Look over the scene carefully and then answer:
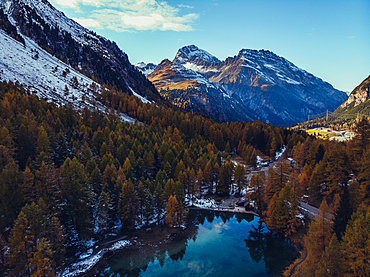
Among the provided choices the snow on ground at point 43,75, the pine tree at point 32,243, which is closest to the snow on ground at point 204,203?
the pine tree at point 32,243

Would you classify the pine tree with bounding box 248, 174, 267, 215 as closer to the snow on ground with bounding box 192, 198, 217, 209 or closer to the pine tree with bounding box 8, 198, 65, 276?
the snow on ground with bounding box 192, 198, 217, 209

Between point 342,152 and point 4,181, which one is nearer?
point 4,181

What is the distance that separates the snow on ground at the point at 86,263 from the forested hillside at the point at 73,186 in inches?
82.0

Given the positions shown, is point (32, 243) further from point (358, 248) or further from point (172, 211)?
point (358, 248)

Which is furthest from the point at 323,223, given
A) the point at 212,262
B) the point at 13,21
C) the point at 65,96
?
the point at 13,21

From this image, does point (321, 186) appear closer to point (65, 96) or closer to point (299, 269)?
point (299, 269)

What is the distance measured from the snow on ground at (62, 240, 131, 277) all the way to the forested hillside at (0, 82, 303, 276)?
2082 millimetres

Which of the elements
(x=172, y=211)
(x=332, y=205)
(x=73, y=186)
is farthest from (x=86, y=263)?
(x=332, y=205)

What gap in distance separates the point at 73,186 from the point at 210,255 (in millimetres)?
36436

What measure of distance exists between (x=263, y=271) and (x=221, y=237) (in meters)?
15.1

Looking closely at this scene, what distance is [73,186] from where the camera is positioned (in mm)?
51500

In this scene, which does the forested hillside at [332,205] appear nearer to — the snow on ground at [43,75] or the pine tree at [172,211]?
the pine tree at [172,211]

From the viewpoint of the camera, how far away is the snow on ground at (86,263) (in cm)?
4362

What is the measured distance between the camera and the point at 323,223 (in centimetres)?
4106
